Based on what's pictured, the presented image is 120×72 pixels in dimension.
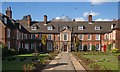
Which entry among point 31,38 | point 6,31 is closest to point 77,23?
point 31,38

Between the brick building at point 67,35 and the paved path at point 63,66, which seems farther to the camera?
the brick building at point 67,35

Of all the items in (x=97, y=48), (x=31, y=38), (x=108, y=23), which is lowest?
(x=97, y=48)

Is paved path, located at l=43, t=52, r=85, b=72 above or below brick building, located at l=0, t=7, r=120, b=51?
below

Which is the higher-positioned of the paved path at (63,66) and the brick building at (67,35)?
the brick building at (67,35)

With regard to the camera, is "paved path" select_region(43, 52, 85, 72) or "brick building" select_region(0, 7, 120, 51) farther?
"brick building" select_region(0, 7, 120, 51)

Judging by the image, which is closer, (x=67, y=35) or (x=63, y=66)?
(x=63, y=66)

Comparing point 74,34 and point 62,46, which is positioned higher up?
point 74,34

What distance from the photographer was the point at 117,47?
30922mm

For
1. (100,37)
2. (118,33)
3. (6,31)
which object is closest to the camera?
(6,31)

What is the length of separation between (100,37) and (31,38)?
19.0m

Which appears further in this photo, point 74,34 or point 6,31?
point 74,34

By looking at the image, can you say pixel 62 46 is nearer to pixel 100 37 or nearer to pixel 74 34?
pixel 74 34

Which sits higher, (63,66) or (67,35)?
(67,35)

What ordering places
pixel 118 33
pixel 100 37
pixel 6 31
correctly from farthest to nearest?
pixel 100 37
pixel 118 33
pixel 6 31
